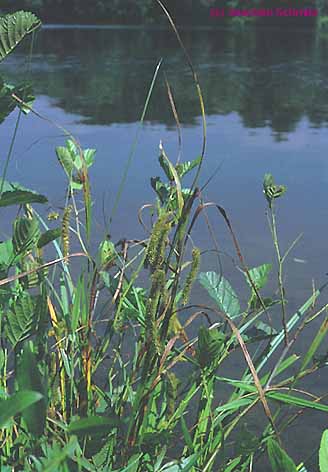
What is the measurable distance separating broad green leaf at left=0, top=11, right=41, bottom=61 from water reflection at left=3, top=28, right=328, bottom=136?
3297mm

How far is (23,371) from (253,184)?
2423 mm

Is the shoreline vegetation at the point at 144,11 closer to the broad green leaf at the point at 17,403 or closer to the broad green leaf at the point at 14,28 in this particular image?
the broad green leaf at the point at 14,28

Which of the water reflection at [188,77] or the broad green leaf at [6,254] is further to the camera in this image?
the water reflection at [188,77]

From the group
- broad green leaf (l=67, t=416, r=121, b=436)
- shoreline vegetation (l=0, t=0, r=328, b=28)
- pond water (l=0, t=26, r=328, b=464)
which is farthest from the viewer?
shoreline vegetation (l=0, t=0, r=328, b=28)

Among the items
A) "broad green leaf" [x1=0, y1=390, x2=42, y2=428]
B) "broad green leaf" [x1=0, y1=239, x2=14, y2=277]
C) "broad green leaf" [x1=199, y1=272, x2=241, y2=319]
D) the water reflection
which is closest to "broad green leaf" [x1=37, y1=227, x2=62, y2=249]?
"broad green leaf" [x1=0, y1=239, x2=14, y2=277]

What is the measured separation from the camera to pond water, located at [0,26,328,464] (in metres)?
2.21

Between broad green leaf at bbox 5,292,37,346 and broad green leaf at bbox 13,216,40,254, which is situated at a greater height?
broad green leaf at bbox 13,216,40,254

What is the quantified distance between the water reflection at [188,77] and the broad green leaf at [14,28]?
3297mm

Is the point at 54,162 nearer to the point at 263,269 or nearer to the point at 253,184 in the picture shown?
the point at 253,184

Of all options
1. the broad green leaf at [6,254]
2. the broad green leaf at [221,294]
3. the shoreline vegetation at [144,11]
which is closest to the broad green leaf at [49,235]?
the broad green leaf at [6,254]

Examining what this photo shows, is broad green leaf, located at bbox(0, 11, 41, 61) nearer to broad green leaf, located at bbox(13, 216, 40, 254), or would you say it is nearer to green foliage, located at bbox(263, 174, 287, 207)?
broad green leaf, located at bbox(13, 216, 40, 254)

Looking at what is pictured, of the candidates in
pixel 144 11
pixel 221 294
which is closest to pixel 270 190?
pixel 221 294

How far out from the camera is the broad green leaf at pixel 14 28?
0.63 meters

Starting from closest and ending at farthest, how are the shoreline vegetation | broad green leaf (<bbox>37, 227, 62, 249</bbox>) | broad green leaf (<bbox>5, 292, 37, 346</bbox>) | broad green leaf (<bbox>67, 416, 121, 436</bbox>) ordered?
1. broad green leaf (<bbox>67, 416, 121, 436</bbox>)
2. broad green leaf (<bbox>5, 292, 37, 346</bbox>)
3. broad green leaf (<bbox>37, 227, 62, 249</bbox>)
4. the shoreline vegetation
